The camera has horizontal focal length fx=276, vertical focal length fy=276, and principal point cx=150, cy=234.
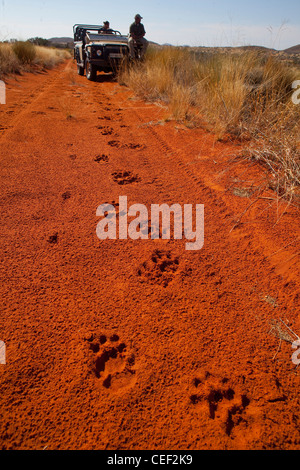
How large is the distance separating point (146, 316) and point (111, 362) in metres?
0.32

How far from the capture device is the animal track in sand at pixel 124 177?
302 cm

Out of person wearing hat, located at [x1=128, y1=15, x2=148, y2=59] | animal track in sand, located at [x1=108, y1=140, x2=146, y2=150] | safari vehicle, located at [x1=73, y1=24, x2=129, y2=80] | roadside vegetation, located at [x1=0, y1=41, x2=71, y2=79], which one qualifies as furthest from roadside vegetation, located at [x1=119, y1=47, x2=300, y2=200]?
roadside vegetation, located at [x1=0, y1=41, x2=71, y2=79]

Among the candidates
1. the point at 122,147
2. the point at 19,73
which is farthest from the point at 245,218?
the point at 19,73

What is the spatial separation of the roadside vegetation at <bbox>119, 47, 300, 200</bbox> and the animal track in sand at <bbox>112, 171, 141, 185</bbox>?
131cm

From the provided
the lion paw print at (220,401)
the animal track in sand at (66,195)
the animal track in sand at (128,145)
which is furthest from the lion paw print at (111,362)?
the animal track in sand at (128,145)

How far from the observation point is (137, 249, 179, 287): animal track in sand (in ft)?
6.10

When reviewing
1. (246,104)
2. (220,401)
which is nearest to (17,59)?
(246,104)

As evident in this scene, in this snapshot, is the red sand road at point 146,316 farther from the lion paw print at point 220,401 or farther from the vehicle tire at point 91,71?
the vehicle tire at point 91,71

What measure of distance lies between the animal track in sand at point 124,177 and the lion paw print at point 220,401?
216cm

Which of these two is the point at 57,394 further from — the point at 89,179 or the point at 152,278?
the point at 89,179

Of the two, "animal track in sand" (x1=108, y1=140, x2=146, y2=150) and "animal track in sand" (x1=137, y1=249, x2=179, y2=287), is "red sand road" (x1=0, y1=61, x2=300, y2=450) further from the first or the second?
A: "animal track in sand" (x1=108, y1=140, x2=146, y2=150)

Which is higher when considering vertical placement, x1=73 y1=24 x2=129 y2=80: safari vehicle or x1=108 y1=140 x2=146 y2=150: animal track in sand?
x1=73 y1=24 x2=129 y2=80: safari vehicle

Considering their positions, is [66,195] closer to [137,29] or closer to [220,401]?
[220,401]

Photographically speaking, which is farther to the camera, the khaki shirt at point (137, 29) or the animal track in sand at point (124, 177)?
the khaki shirt at point (137, 29)
